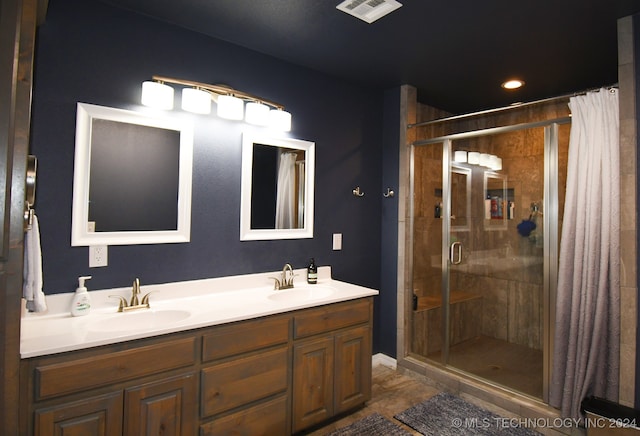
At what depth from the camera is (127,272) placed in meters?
2.02

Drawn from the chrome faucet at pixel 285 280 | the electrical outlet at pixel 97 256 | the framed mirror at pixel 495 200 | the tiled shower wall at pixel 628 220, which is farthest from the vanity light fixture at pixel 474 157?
the electrical outlet at pixel 97 256

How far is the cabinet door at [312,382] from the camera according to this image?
2064 mm

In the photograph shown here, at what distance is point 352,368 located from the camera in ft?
7.70

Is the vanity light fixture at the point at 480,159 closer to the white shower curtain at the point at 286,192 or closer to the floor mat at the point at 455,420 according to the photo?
the white shower curtain at the point at 286,192

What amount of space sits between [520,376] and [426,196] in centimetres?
157

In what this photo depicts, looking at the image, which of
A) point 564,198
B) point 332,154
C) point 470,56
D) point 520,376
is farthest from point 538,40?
point 520,376

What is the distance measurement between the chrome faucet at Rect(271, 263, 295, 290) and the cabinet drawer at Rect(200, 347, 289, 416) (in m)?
0.57

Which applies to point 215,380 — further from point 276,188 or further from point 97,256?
point 276,188

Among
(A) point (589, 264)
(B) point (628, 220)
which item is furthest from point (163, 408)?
(B) point (628, 220)

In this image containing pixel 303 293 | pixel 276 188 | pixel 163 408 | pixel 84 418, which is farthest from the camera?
pixel 276 188

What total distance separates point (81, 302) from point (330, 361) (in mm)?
1403

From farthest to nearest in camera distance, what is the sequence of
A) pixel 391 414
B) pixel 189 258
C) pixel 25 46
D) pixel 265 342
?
pixel 391 414
pixel 189 258
pixel 265 342
pixel 25 46

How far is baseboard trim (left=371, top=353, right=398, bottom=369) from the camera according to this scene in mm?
3189

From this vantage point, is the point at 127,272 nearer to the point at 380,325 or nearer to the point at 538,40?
the point at 380,325
